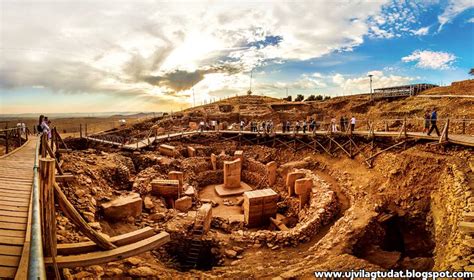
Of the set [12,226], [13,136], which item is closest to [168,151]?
[13,136]

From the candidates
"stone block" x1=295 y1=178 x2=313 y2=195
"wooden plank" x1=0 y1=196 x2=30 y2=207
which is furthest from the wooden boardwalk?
"wooden plank" x1=0 y1=196 x2=30 y2=207

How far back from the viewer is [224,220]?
37.7 feet

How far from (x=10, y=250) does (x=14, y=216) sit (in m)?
1.11

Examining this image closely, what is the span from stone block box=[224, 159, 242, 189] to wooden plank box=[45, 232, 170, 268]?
11810 millimetres

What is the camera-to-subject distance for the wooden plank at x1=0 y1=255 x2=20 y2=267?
2.97 metres

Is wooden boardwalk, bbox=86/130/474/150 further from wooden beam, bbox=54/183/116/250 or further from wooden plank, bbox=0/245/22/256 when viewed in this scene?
wooden plank, bbox=0/245/22/256

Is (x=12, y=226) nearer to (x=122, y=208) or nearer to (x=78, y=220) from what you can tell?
(x=78, y=220)

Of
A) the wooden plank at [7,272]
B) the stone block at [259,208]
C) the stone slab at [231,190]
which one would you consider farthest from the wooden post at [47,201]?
the stone slab at [231,190]

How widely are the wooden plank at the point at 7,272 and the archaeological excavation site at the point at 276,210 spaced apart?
2.26 feet

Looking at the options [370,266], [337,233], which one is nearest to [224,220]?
[337,233]

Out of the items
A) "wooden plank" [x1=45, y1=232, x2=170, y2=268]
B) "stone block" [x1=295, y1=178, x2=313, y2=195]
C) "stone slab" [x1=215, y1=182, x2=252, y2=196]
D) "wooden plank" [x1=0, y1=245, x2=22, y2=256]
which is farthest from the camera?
"stone slab" [x1=215, y1=182, x2=252, y2=196]

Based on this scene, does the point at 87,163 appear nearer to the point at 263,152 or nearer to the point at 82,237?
the point at 82,237

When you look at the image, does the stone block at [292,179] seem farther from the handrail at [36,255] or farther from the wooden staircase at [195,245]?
the handrail at [36,255]

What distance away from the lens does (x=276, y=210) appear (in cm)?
1270
